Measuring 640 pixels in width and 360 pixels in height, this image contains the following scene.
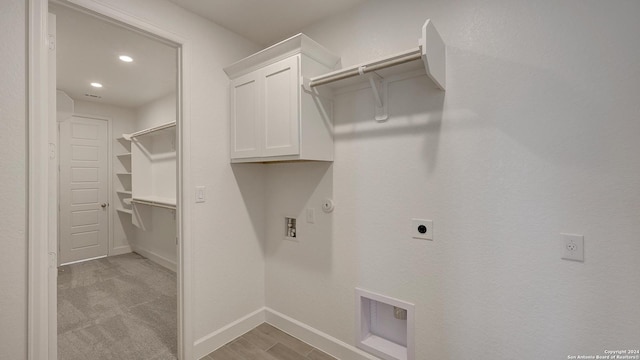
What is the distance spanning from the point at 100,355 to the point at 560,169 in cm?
321

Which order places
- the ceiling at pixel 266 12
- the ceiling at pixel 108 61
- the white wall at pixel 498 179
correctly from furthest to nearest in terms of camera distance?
the ceiling at pixel 108 61 → the ceiling at pixel 266 12 → the white wall at pixel 498 179

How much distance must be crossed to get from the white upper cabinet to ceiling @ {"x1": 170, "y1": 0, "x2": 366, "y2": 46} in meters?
0.36

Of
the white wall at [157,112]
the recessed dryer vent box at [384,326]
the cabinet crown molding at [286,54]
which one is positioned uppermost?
the white wall at [157,112]

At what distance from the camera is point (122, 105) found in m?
4.58

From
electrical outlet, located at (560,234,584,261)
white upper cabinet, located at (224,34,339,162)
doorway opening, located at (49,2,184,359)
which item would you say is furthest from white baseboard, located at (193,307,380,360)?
white upper cabinet, located at (224,34,339,162)

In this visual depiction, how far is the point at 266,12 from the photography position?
1934 mm

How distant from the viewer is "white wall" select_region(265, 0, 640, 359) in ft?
3.65

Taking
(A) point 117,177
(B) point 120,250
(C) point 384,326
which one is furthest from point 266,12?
(B) point 120,250

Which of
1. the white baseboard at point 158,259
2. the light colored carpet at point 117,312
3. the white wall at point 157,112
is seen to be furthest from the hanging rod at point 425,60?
the white baseboard at point 158,259

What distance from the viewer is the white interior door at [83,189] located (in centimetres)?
Answer: 414

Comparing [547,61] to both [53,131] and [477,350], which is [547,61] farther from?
[53,131]

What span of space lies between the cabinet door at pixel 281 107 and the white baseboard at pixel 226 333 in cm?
147

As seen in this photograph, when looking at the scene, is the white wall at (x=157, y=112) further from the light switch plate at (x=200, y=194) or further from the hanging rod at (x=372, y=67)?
the hanging rod at (x=372, y=67)

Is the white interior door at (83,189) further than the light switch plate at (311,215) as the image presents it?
Yes
